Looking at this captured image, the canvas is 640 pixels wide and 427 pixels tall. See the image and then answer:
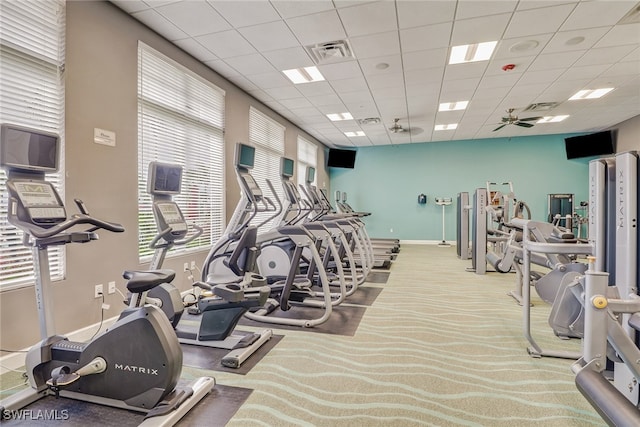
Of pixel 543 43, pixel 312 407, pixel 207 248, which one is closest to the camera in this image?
pixel 312 407

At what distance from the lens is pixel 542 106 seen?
6.63 meters

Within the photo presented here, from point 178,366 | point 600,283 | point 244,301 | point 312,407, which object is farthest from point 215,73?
point 600,283

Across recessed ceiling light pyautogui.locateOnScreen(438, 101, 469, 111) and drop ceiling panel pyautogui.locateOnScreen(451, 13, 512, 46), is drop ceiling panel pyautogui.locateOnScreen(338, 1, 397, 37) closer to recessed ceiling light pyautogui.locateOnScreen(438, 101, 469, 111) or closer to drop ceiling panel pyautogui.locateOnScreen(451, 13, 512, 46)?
drop ceiling panel pyautogui.locateOnScreen(451, 13, 512, 46)

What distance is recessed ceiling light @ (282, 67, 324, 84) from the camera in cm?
482

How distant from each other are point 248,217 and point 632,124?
9.47 metres

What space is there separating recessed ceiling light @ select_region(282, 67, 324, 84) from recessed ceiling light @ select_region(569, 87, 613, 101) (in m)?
4.81

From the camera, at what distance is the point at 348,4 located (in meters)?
3.21

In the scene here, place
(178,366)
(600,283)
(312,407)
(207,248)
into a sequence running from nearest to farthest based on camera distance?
1. (600,283)
2. (178,366)
3. (312,407)
4. (207,248)

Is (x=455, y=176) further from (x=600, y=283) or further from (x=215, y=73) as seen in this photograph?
(x=600, y=283)

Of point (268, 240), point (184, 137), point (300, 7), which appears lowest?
point (268, 240)

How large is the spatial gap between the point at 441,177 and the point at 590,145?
3940 millimetres

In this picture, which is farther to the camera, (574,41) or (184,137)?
(184,137)

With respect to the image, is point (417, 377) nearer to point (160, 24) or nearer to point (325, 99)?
point (160, 24)

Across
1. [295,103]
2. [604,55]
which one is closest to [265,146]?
[295,103]
